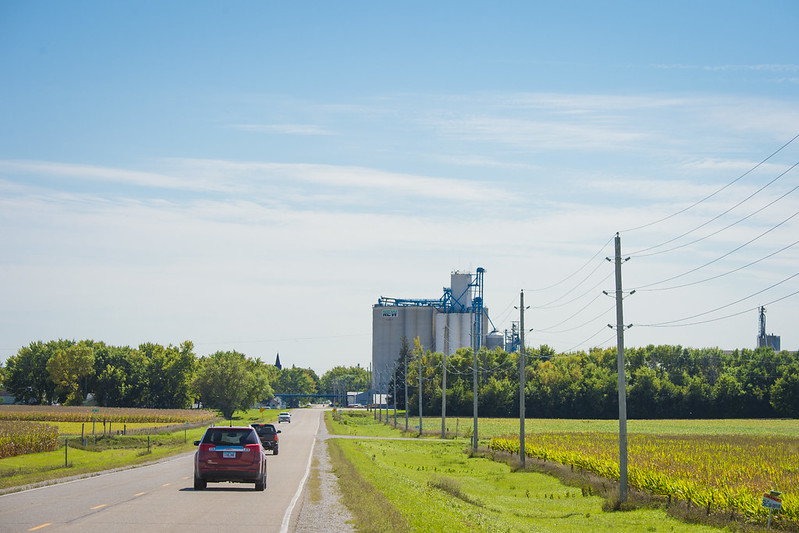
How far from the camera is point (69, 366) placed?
148375 mm

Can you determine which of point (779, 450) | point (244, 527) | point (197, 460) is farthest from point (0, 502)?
point (779, 450)

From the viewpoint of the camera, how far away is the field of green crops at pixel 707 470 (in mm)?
26250

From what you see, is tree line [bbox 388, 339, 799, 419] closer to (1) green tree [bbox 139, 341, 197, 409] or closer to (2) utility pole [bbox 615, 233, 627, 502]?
(1) green tree [bbox 139, 341, 197, 409]

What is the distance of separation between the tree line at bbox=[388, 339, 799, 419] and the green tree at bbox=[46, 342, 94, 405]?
191 feet

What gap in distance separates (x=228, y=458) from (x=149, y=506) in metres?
4.65

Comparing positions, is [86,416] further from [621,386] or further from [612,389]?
[621,386]

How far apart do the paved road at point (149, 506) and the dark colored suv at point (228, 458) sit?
50 cm

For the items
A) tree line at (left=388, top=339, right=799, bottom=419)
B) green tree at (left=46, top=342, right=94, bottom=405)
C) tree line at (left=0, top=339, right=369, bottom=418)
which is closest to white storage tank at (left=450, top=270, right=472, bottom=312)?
tree line at (left=388, top=339, right=799, bottom=419)

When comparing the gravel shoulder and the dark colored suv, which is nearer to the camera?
the gravel shoulder

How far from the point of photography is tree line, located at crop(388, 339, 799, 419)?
132m

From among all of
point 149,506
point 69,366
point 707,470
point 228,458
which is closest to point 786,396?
point 707,470

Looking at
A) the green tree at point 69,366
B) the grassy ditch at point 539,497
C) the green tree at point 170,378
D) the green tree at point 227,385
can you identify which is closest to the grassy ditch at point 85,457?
the grassy ditch at point 539,497

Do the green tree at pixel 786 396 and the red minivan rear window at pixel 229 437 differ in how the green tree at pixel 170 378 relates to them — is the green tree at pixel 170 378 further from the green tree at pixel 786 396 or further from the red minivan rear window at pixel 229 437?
the red minivan rear window at pixel 229 437

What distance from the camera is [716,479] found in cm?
3098
